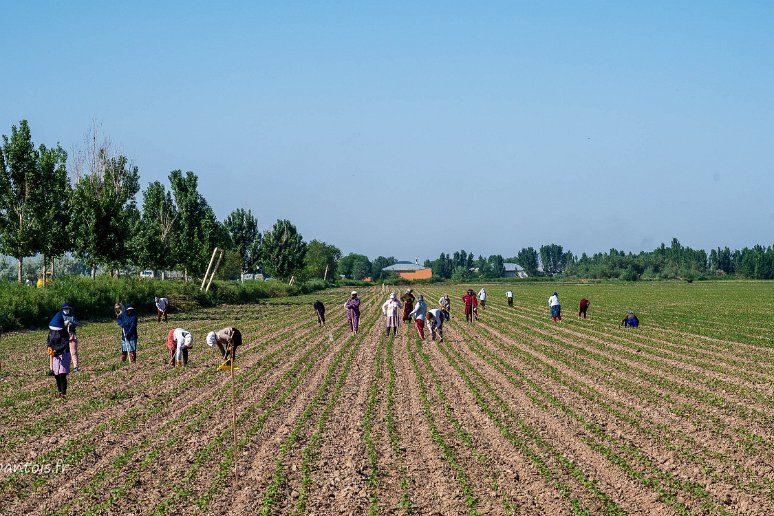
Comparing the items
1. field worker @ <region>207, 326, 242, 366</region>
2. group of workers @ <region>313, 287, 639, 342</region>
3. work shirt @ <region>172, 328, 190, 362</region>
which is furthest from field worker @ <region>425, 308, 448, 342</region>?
field worker @ <region>207, 326, 242, 366</region>

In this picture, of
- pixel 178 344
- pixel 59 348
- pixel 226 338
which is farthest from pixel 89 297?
pixel 226 338

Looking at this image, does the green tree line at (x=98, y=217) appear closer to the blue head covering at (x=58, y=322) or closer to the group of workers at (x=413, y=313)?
the group of workers at (x=413, y=313)

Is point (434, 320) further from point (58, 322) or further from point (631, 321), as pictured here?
point (58, 322)

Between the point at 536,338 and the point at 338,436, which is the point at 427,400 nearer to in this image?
the point at 338,436

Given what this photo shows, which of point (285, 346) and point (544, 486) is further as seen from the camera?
point (285, 346)

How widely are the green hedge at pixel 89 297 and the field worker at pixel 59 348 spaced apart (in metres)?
17.3

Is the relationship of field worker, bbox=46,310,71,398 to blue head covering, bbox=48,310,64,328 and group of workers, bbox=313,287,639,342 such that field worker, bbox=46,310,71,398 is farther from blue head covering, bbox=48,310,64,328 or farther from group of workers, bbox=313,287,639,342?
group of workers, bbox=313,287,639,342

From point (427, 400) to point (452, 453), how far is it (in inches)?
166

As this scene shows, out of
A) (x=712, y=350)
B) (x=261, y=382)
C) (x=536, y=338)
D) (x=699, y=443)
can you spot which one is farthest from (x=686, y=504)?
(x=536, y=338)

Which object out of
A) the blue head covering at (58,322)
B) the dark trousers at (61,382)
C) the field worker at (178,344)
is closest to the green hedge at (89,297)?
the field worker at (178,344)

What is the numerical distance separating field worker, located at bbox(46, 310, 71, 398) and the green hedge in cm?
1733

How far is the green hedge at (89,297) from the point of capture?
32.5m

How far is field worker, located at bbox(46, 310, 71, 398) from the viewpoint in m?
15.0

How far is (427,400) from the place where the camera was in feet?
49.9
